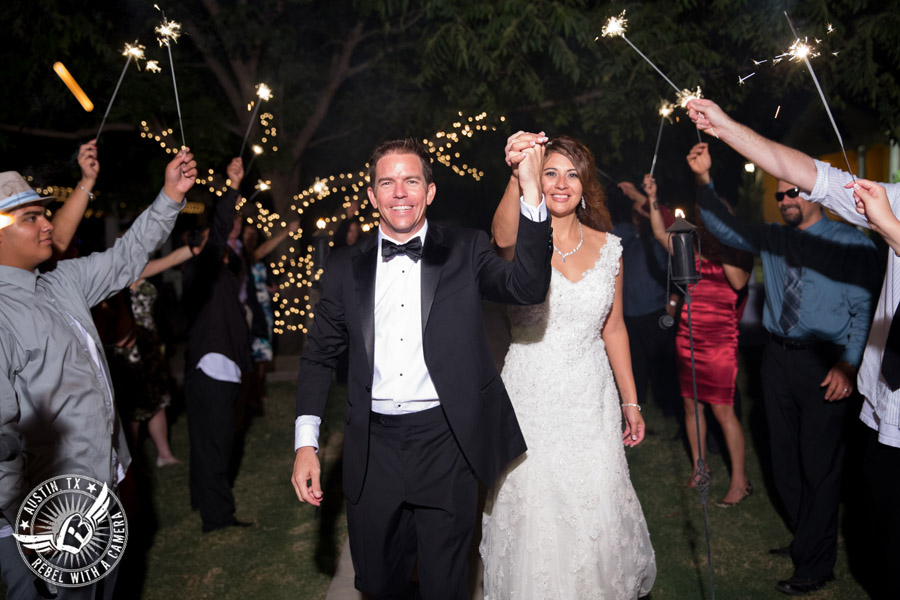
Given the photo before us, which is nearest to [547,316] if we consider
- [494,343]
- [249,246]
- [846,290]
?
[846,290]

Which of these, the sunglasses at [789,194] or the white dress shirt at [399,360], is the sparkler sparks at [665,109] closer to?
the sunglasses at [789,194]

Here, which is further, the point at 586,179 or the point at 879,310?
the point at 586,179

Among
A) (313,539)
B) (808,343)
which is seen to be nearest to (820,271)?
(808,343)

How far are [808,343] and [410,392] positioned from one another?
2.63m

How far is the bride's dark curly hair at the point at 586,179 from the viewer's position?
12.1 ft

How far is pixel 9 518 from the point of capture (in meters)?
2.63

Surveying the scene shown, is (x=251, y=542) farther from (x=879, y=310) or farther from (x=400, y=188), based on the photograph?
(x=879, y=310)

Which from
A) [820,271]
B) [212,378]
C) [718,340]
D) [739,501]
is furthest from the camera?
[718,340]

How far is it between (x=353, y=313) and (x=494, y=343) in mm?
7634

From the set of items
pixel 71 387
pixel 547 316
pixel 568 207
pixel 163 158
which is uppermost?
pixel 163 158

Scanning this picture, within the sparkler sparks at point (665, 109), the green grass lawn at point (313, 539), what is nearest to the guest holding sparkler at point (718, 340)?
the green grass lawn at point (313, 539)

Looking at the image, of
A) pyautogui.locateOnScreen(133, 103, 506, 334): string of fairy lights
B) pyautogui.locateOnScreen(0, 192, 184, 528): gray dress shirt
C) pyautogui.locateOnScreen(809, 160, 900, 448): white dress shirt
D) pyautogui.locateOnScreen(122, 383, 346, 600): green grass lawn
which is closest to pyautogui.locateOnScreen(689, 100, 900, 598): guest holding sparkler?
pyautogui.locateOnScreen(809, 160, 900, 448): white dress shirt

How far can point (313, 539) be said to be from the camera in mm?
5059

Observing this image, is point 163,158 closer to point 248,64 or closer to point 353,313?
point 248,64
